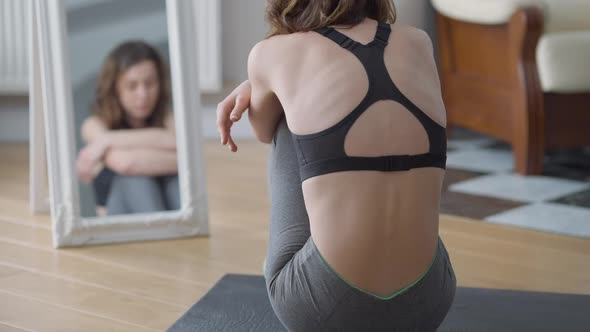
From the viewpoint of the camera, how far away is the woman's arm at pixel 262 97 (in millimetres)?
1453

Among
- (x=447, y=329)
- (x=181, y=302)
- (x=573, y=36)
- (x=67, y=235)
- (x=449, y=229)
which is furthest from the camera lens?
(x=573, y=36)

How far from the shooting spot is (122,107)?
7.97 ft

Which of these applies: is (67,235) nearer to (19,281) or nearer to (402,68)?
(19,281)

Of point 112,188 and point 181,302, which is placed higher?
point 112,188

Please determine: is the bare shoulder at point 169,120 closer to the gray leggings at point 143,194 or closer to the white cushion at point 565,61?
the gray leggings at point 143,194

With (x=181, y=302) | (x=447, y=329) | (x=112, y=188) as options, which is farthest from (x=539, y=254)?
(x=112, y=188)

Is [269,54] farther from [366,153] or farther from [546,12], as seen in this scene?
[546,12]

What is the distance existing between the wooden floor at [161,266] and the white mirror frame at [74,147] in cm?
4

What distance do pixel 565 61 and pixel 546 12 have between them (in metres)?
0.20

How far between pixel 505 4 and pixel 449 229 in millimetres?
1022

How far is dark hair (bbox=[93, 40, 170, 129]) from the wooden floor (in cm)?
33

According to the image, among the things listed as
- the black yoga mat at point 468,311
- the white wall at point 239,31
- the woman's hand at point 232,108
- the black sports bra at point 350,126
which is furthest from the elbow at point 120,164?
the white wall at point 239,31

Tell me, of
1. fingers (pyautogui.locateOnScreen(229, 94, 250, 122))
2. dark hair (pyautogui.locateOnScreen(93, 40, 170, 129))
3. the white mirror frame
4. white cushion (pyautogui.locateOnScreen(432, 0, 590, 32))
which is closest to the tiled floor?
white cushion (pyautogui.locateOnScreen(432, 0, 590, 32))

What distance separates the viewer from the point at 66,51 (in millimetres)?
2396
